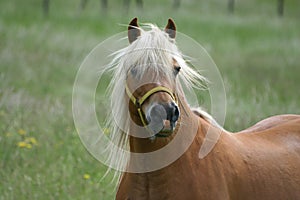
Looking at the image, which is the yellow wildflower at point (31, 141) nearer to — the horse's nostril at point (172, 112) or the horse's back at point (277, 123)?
the horse's back at point (277, 123)

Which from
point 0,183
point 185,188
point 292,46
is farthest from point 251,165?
point 292,46

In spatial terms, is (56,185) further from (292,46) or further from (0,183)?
(292,46)

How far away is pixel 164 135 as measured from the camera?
4.07 m

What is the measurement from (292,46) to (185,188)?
13761 mm

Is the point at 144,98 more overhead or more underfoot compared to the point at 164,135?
more overhead

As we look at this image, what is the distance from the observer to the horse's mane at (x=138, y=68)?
420cm

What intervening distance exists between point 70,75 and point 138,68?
9605 mm

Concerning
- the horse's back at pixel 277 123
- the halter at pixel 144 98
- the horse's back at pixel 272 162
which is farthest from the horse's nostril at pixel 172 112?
the horse's back at pixel 277 123

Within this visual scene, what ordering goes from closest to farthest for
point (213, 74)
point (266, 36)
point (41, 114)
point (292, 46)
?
point (213, 74), point (41, 114), point (292, 46), point (266, 36)

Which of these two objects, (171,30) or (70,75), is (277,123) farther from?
(70,75)

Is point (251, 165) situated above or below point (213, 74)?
below

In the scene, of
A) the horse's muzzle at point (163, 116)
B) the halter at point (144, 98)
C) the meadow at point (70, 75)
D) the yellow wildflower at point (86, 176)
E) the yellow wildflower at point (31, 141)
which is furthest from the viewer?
the yellow wildflower at point (31, 141)

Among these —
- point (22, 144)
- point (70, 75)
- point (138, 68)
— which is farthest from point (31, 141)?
point (70, 75)

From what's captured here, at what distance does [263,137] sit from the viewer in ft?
17.1
